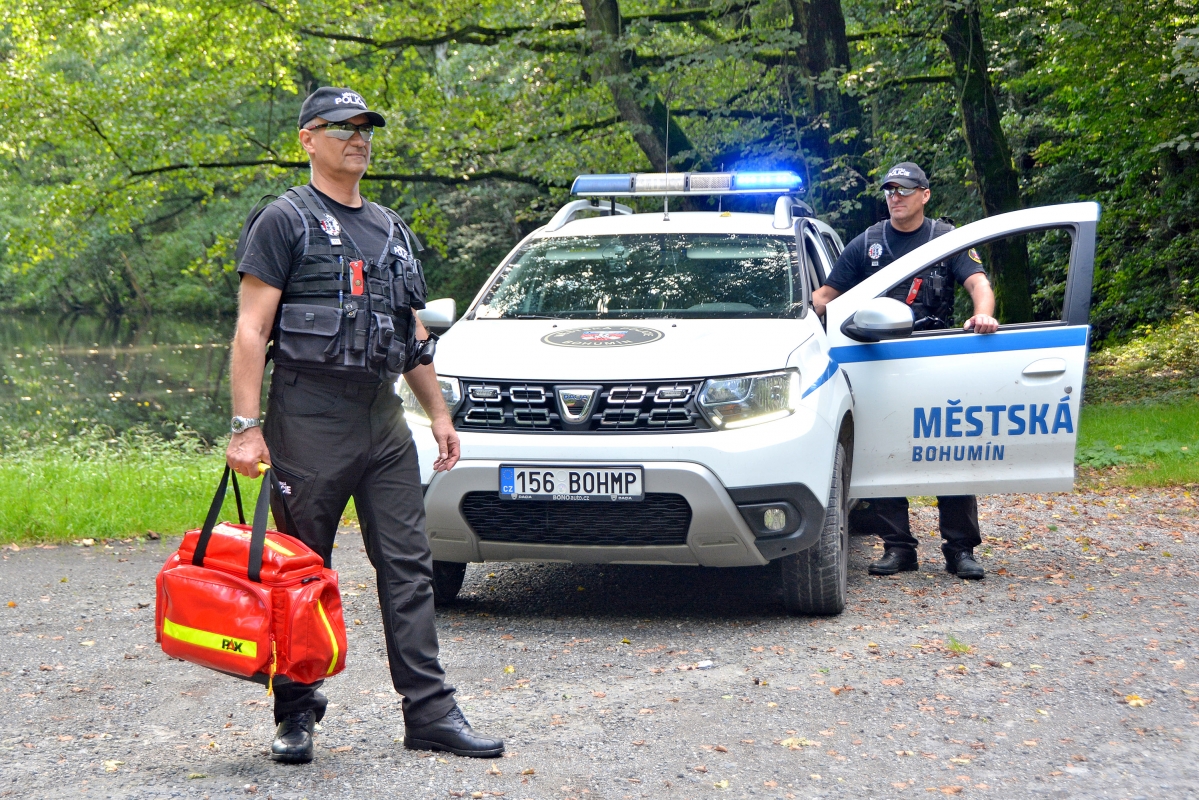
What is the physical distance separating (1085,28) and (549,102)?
667 centimetres

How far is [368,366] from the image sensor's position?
369 cm

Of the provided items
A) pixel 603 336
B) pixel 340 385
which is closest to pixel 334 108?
pixel 340 385

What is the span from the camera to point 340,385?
3.72m

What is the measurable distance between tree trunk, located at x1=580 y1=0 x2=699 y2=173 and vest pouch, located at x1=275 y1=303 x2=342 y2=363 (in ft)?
35.2

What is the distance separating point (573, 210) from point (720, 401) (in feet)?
8.42

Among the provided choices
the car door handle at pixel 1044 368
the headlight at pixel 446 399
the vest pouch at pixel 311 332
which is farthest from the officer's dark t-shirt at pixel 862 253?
the vest pouch at pixel 311 332

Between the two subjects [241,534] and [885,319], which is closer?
[241,534]

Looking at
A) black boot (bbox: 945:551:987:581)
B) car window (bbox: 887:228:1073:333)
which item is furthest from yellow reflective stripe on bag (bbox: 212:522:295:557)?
black boot (bbox: 945:551:987:581)

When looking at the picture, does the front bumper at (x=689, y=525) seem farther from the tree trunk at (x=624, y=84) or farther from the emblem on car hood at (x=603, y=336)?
the tree trunk at (x=624, y=84)

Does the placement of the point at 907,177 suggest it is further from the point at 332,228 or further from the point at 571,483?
the point at 332,228

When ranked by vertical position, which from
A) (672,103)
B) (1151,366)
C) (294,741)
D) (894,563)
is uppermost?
(672,103)

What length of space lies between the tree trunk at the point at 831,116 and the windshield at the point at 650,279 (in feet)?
23.3

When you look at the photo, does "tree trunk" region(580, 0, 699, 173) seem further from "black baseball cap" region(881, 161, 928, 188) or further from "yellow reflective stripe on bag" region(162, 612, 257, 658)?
"yellow reflective stripe on bag" region(162, 612, 257, 658)

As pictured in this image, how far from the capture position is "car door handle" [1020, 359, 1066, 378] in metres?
5.84
